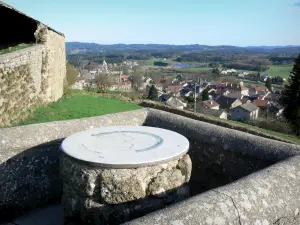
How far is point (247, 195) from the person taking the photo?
9.84 ft

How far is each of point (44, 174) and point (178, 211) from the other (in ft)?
11.1

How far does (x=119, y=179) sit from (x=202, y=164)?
2064mm

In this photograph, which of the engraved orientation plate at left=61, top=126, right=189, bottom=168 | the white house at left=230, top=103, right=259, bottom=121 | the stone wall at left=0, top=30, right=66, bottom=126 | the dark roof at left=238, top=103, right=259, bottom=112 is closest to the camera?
the engraved orientation plate at left=61, top=126, right=189, bottom=168

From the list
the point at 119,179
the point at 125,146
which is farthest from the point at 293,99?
the point at 119,179

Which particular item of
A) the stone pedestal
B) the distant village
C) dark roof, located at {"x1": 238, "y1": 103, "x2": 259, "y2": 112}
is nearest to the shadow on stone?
the stone pedestal

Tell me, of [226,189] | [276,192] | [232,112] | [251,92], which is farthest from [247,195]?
[251,92]

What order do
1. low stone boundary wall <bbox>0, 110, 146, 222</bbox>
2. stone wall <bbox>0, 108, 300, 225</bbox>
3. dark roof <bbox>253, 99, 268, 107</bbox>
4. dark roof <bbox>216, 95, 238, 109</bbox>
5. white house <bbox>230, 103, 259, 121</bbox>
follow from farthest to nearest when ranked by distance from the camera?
dark roof <bbox>216, 95, 238, 109</bbox> < dark roof <bbox>253, 99, 268, 107</bbox> < white house <bbox>230, 103, 259, 121</bbox> < low stone boundary wall <bbox>0, 110, 146, 222</bbox> < stone wall <bbox>0, 108, 300, 225</bbox>

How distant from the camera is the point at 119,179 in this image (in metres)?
4.07

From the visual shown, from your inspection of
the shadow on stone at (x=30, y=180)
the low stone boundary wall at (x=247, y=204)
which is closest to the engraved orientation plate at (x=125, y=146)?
the shadow on stone at (x=30, y=180)

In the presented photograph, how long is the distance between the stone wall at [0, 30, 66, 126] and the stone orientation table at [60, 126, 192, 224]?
6.59 metres

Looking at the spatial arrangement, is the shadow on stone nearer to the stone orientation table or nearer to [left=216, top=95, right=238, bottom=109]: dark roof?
the stone orientation table

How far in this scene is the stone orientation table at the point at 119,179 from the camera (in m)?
4.10

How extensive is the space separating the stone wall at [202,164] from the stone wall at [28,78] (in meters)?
5.56

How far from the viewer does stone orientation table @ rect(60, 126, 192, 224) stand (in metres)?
4.10
